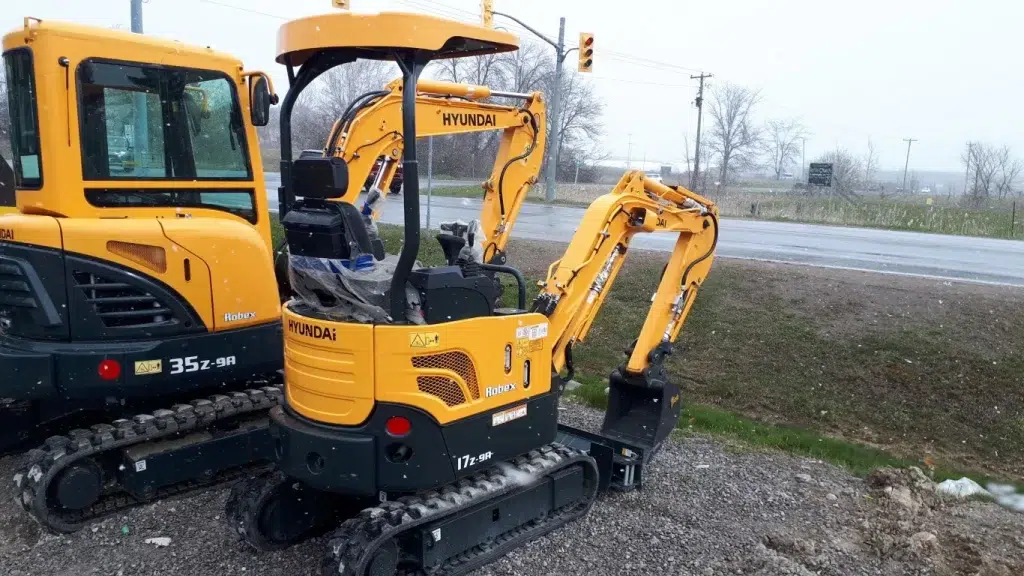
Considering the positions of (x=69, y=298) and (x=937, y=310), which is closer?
(x=69, y=298)

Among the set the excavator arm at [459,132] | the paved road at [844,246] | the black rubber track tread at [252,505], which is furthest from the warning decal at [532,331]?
the paved road at [844,246]

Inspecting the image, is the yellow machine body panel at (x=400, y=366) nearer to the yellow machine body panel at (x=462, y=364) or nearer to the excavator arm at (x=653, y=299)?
the yellow machine body panel at (x=462, y=364)

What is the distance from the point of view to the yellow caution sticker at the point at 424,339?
4270mm

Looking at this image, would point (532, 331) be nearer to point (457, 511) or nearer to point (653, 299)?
point (457, 511)

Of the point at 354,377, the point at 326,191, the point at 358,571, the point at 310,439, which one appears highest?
the point at 326,191

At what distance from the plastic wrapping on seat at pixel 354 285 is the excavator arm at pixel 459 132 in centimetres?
181

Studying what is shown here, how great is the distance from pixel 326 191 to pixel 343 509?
2424 millimetres

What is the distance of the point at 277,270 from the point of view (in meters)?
Answer: 6.80

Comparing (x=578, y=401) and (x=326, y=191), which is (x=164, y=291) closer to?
(x=326, y=191)

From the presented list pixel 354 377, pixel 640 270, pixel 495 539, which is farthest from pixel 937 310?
pixel 354 377

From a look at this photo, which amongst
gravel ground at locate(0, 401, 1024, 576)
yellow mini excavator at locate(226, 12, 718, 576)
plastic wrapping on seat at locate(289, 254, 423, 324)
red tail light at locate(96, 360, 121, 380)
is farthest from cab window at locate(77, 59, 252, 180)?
gravel ground at locate(0, 401, 1024, 576)

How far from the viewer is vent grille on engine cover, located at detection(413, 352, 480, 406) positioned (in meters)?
4.35

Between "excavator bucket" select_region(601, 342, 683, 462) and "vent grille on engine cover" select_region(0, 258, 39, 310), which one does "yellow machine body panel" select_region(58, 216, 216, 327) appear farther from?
"excavator bucket" select_region(601, 342, 683, 462)

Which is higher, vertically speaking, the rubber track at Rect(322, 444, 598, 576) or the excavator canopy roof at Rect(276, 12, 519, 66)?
the excavator canopy roof at Rect(276, 12, 519, 66)
